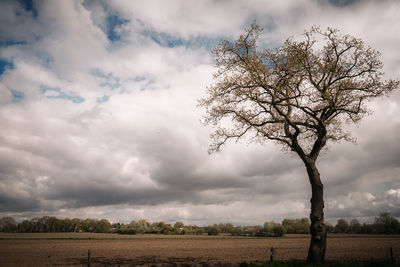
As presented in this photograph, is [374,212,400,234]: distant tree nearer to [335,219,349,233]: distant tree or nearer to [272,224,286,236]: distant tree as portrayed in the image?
[335,219,349,233]: distant tree

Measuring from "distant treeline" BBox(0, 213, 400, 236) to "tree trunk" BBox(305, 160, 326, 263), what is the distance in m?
102

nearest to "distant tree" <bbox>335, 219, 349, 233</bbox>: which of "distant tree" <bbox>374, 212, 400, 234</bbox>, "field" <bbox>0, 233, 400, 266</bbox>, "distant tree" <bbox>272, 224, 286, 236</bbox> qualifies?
"distant tree" <bbox>374, 212, 400, 234</bbox>

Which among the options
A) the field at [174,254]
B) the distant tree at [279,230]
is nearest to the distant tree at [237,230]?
the distant tree at [279,230]

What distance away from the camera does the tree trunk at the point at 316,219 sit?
13271 mm

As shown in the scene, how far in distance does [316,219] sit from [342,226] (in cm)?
13746

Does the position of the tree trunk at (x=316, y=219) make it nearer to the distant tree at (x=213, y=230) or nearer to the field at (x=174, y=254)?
the field at (x=174, y=254)

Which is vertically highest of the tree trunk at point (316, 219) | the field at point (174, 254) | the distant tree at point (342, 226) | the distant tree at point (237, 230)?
the tree trunk at point (316, 219)

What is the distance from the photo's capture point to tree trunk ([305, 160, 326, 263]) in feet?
43.5

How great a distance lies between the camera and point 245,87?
Answer: 15.2 m

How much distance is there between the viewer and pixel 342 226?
12719cm

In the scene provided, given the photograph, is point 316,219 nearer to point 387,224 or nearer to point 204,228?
point 387,224

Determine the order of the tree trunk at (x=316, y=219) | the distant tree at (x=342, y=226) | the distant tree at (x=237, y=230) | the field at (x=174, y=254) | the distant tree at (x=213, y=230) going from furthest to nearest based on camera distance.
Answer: the distant tree at (x=213, y=230), the distant tree at (x=237, y=230), the distant tree at (x=342, y=226), the field at (x=174, y=254), the tree trunk at (x=316, y=219)

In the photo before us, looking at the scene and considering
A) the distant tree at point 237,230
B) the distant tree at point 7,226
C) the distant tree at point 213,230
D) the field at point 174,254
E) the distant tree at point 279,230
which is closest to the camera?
the field at point 174,254

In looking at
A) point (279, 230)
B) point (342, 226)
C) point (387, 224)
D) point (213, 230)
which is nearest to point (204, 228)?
point (213, 230)
